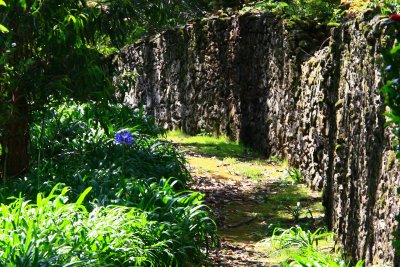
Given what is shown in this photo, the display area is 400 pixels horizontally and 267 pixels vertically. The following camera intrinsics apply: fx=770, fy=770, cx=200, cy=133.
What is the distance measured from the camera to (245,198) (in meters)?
9.88

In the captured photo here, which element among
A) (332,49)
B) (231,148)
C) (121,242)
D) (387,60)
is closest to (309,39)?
(231,148)

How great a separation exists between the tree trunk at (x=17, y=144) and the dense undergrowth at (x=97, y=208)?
0.66 ft

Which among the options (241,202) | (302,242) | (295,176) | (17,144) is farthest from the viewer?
(295,176)

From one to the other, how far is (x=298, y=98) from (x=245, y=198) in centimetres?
207

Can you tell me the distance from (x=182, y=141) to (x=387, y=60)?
11.1m

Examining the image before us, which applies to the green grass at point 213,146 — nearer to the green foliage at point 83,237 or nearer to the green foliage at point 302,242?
the green foliage at point 302,242

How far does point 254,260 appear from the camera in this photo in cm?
701

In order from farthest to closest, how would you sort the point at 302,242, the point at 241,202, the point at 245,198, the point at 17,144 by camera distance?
the point at 245,198
the point at 241,202
the point at 17,144
the point at 302,242

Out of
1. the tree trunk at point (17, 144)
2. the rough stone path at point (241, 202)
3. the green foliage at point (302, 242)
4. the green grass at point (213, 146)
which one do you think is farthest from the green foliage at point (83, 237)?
the green grass at point (213, 146)

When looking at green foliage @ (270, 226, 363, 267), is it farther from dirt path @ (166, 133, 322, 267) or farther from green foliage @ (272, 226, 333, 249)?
dirt path @ (166, 133, 322, 267)

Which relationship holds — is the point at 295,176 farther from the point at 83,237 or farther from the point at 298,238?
the point at 83,237

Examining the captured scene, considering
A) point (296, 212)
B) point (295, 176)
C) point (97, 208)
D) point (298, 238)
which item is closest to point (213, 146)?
point (295, 176)

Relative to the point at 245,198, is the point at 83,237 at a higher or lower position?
higher

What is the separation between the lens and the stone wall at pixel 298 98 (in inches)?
233
